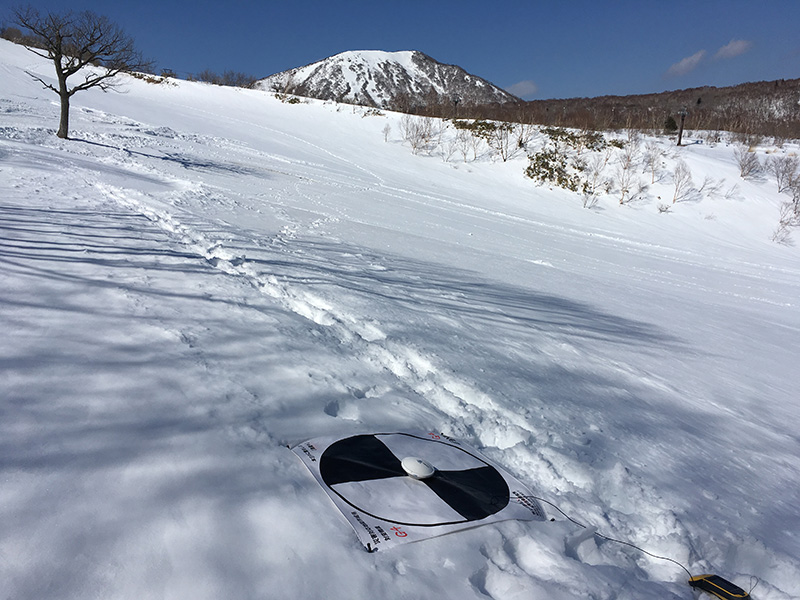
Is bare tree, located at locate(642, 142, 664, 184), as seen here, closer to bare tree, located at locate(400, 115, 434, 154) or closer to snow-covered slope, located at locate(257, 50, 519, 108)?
bare tree, located at locate(400, 115, 434, 154)

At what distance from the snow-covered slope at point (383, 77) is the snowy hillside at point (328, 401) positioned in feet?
433

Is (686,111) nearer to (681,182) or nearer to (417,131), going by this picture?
(681,182)

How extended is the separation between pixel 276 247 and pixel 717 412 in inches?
212

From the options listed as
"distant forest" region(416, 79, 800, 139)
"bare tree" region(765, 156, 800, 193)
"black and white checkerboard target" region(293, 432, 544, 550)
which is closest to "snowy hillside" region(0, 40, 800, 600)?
"black and white checkerboard target" region(293, 432, 544, 550)

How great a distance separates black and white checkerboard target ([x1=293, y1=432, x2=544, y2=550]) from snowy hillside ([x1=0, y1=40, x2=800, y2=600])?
0.08 meters

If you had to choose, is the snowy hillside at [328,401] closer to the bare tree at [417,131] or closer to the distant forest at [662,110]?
the bare tree at [417,131]

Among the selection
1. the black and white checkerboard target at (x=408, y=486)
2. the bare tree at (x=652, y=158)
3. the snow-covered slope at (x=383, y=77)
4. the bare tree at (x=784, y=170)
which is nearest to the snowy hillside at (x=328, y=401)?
the black and white checkerboard target at (x=408, y=486)

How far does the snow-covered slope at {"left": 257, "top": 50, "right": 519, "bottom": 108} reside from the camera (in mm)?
130375

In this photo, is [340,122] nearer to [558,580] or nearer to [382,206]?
[382,206]

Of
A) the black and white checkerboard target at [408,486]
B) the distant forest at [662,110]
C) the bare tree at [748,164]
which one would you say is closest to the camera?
the black and white checkerboard target at [408,486]

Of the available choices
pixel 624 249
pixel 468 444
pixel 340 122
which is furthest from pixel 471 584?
pixel 340 122

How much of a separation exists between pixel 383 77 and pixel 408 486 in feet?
509

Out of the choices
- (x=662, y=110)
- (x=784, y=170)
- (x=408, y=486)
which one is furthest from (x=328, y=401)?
(x=662, y=110)

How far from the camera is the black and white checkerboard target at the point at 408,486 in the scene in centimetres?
197
